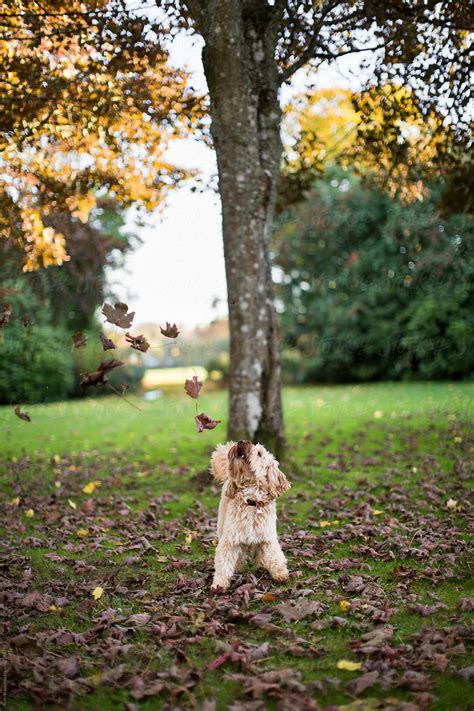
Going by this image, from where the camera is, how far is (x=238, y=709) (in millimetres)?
2904

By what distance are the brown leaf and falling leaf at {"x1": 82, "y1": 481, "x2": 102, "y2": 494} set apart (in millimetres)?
4339

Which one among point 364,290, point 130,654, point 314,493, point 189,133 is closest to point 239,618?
point 130,654

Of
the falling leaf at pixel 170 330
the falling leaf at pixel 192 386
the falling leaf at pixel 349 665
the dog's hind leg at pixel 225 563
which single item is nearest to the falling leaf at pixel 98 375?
the falling leaf at pixel 170 330

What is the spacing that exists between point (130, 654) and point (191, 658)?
1.28 ft

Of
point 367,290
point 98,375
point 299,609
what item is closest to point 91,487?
point 98,375

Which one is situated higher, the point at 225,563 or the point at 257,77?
the point at 257,77

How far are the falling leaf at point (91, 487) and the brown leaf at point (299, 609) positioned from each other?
4.34 m

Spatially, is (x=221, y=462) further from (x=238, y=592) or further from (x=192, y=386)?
(x=238, y=592)

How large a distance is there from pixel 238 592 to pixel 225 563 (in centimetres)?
23

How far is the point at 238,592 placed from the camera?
4.32 metres

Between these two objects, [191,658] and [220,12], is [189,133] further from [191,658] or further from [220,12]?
[191,658]

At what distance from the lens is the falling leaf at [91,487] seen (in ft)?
25.6

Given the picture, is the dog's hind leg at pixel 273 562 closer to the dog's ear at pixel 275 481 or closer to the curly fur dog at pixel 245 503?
the curly fur dog at pixel 245 503

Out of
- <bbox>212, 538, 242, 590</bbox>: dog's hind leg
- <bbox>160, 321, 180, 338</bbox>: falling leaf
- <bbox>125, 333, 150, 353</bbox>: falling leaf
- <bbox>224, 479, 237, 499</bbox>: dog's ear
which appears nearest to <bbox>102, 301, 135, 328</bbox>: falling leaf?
<bbox>125, 333, 150, 353</bbox>: falling leaf
